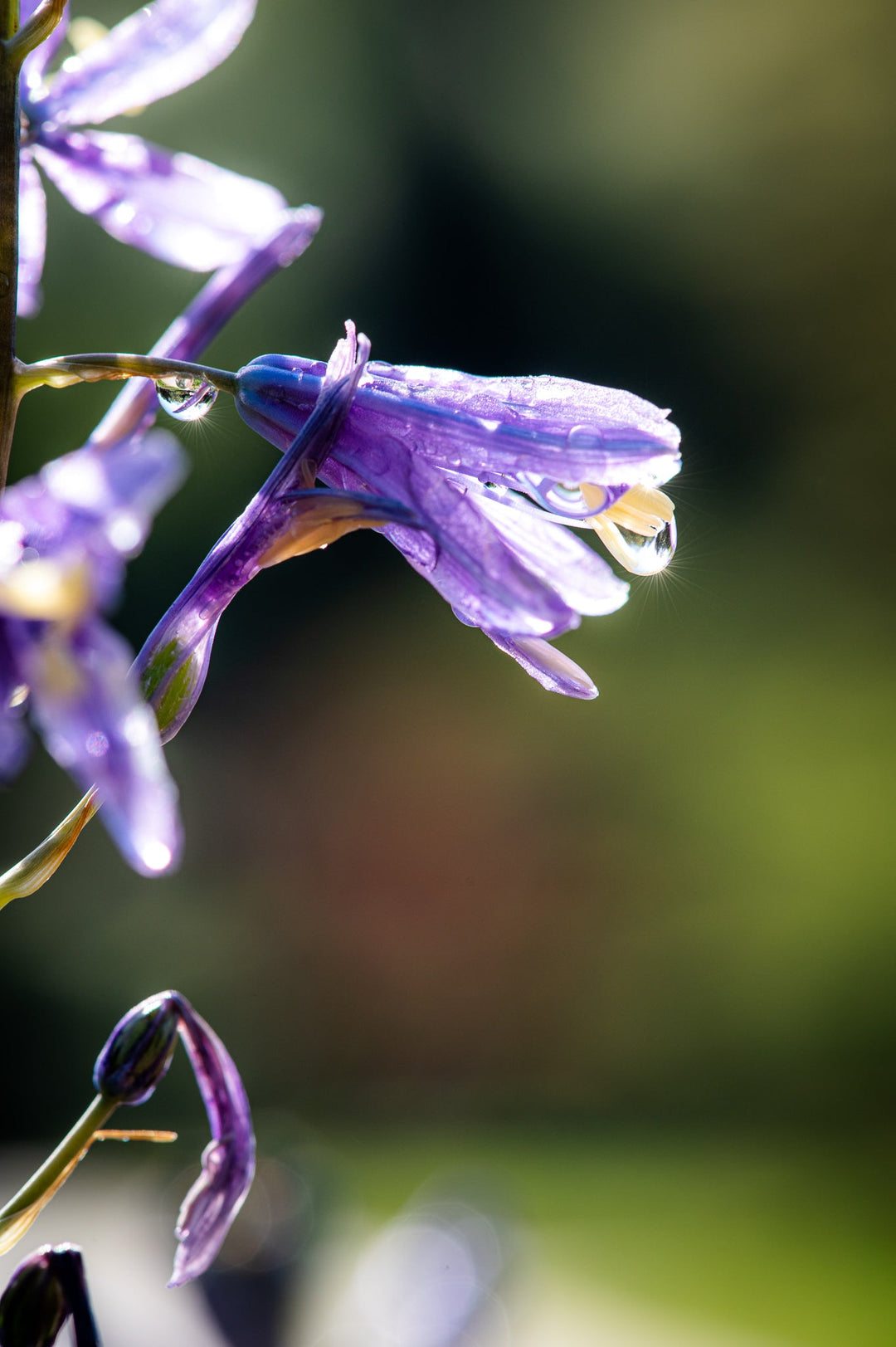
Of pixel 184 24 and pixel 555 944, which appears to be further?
pixel 555 944

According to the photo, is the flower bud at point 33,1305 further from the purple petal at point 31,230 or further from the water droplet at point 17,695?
the purple petal at point 31,230

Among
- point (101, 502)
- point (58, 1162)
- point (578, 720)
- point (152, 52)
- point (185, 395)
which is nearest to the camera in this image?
point (101, 502)

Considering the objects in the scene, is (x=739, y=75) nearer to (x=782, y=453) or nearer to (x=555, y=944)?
(x=782, y=453)

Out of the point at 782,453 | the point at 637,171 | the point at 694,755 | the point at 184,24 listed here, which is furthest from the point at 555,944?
the point at 184,24

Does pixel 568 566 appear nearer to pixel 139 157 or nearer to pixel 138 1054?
pixel 138 1054

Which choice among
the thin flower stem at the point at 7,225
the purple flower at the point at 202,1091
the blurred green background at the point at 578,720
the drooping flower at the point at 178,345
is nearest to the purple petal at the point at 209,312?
the drooping flower at the point at 178,345

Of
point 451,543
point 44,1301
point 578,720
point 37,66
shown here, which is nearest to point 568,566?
point 451,543

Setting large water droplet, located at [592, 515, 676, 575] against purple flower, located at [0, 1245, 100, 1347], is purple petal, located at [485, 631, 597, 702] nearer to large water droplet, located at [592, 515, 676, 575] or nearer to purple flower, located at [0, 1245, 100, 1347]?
large water droplet, located at [592, 515, 676, 575]
